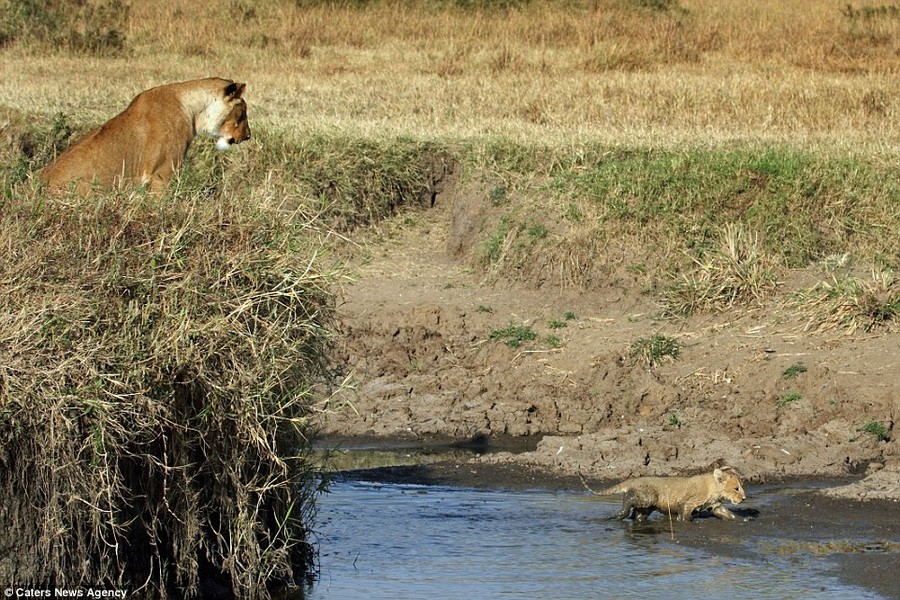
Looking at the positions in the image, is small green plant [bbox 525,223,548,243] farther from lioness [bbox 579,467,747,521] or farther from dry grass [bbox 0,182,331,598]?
dry grass [bbox 0,182,331,598]

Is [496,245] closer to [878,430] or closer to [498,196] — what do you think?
[498,196]

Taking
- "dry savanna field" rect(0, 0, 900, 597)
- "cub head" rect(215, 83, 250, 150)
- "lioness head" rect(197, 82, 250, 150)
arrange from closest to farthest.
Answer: "dry savanna field" rect(0, 0, 900, 597) < "lioness head" rect(197, 82, 250, 150) < "cub head" rect(215, 83, 250, 150)

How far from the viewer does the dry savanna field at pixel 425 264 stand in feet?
20.2

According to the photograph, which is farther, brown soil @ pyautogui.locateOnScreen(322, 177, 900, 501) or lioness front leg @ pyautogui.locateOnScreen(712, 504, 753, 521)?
brown soil @ pyautogui.locateOnScreen(322, 177, 900, 501)

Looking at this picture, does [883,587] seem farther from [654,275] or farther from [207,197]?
[654,275]

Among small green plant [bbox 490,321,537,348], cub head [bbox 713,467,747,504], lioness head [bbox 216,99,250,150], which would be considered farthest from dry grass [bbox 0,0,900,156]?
cub head [bbox 713,467,747,504]

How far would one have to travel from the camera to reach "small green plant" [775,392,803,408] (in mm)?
9602

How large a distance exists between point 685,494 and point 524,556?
1.08 metres

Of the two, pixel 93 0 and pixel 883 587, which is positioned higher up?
pixel 93 0

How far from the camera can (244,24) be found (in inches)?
987

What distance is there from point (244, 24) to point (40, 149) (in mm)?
11581

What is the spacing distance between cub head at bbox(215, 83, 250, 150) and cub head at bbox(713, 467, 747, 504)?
468 centimetres

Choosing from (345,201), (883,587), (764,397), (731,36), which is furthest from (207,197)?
(731,36)

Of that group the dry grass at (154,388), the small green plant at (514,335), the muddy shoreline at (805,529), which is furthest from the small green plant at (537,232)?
the dry grass at (154,388)
